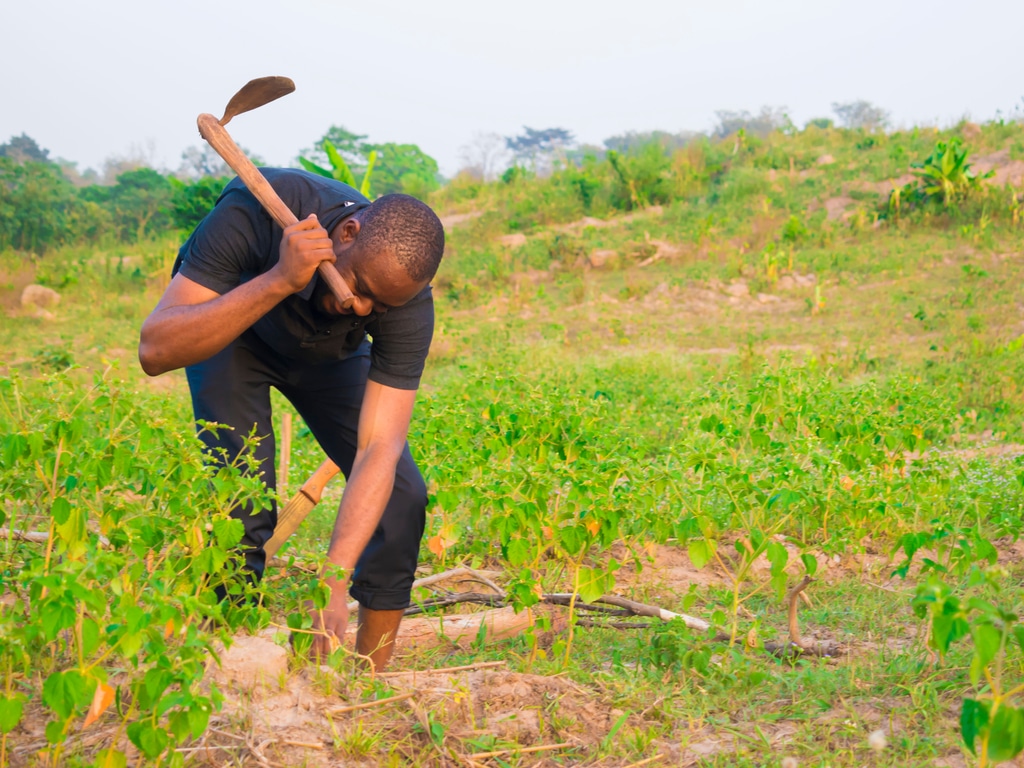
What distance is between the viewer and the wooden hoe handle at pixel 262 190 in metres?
2.27

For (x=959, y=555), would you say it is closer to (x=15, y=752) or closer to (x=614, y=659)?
(x=614, y=659)

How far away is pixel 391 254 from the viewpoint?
2264mm

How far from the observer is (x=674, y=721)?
2248mm

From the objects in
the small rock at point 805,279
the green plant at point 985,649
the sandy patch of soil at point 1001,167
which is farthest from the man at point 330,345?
the sandy patch of soil at point 1001,167

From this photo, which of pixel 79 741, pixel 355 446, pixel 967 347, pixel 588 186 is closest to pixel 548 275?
pixel 588 186

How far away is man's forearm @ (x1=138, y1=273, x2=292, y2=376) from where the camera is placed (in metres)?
2.21

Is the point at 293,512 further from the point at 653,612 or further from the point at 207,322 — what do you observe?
the point at 653,612

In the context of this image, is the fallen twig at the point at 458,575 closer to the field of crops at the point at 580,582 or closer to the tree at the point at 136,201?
the field of crops at the point at 580,582

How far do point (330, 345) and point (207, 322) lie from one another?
0.40 meters

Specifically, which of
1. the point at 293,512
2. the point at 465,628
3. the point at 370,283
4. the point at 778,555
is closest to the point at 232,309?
the point at 370,283

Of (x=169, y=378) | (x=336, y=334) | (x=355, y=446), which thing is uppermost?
(x=336, y=334)

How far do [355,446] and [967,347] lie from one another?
22.2 feet

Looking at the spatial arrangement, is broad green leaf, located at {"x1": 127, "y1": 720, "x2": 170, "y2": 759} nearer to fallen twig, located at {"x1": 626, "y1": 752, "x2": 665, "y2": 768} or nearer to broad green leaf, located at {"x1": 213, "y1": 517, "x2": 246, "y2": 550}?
broad green leaf, located at {"x1": 213, "y1": 517, "x2": 246, "y2": 550}

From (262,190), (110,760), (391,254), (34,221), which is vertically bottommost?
(110,760)
